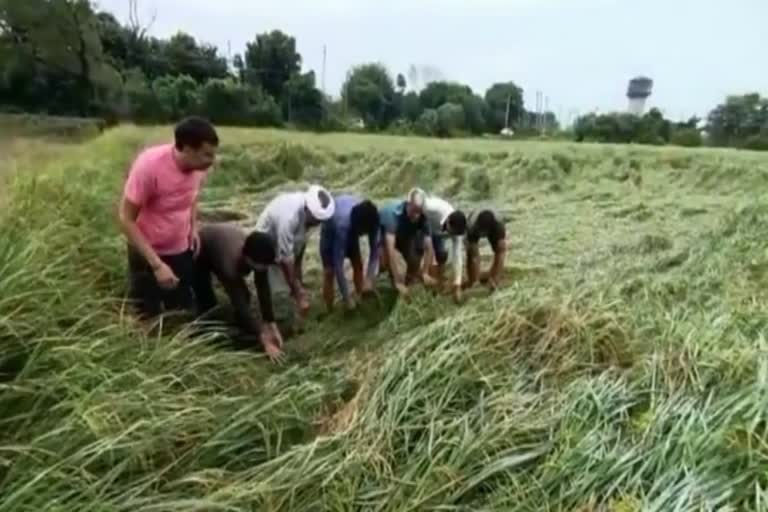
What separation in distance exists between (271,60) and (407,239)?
1950 centimetres

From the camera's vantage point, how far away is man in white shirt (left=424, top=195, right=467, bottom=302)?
5.23 m

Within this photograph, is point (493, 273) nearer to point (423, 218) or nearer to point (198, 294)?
point (423, 218)

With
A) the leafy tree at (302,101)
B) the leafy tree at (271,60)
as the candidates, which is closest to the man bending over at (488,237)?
the leafy tree at (302,101)

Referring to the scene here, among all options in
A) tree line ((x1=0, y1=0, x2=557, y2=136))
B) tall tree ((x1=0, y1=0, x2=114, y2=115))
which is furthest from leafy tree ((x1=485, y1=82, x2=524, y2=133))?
tall tree ((x1=0, y1=0, x2=114, y2=115))

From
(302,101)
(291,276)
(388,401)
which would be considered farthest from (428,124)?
(388,401)

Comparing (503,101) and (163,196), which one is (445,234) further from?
(503,101)

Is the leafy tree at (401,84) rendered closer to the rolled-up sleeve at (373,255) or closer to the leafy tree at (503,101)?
the leafy tree at (503,101)

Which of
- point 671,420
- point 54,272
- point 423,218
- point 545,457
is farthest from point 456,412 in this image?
point 423,218

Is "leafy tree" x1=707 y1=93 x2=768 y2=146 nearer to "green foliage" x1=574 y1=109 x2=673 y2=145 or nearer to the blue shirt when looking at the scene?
"green foliage" x1=574 y1=109 x2=673 y2=145

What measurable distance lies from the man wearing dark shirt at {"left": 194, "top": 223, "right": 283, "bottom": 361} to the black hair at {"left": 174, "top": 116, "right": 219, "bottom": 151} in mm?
674

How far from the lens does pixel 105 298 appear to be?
147 inches

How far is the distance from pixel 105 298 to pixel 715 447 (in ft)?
8.70

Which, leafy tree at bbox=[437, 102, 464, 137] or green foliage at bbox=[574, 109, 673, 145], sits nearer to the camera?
green foliage at bbox=[574, 109, 673, 145]

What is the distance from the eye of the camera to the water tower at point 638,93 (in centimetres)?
1803
